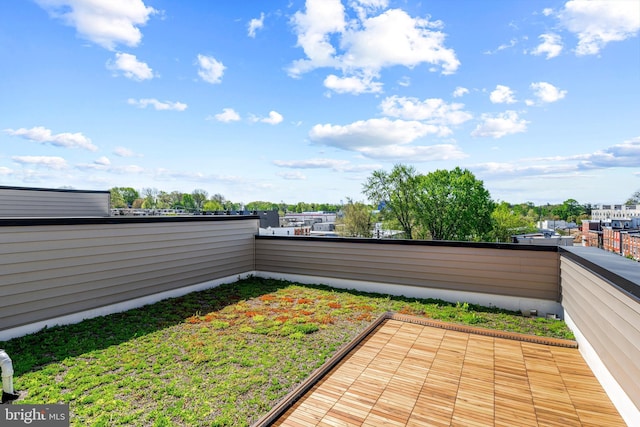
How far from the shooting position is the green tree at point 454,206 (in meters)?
27.4

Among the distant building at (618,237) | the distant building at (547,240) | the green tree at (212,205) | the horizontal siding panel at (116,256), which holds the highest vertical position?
the green tree at (212,205)

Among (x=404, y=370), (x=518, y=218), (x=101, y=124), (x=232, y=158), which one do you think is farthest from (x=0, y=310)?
(x=518, y=218)

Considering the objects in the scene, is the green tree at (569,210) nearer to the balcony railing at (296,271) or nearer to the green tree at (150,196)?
the balcony railing at (296,271)

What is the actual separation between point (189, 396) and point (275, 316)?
85.7 inches

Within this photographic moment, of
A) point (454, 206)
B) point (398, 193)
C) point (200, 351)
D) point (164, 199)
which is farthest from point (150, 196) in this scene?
point (200, 351)

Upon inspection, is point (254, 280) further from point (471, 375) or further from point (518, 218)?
point (518, 218)

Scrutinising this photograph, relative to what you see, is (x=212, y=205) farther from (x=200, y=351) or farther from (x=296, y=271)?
(x=200, y=351)

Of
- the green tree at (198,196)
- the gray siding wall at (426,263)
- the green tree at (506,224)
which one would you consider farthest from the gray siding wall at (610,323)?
the green tree at (198,196)

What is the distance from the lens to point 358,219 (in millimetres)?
35750

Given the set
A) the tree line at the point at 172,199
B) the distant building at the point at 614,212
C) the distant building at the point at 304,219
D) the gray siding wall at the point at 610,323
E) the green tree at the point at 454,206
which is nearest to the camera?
the gray siding wall at the point at 610,323

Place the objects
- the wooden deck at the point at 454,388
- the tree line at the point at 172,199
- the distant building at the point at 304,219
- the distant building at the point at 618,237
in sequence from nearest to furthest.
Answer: the wooden deck at the point at 454,388 → the distant building at the point at 618,237 → the distant building at the point at 304,219 → the tree line at the point at 172,199

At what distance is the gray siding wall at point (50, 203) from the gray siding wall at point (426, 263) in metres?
6.37

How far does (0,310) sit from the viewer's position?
3.79 metres

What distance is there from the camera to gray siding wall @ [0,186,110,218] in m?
7.75
